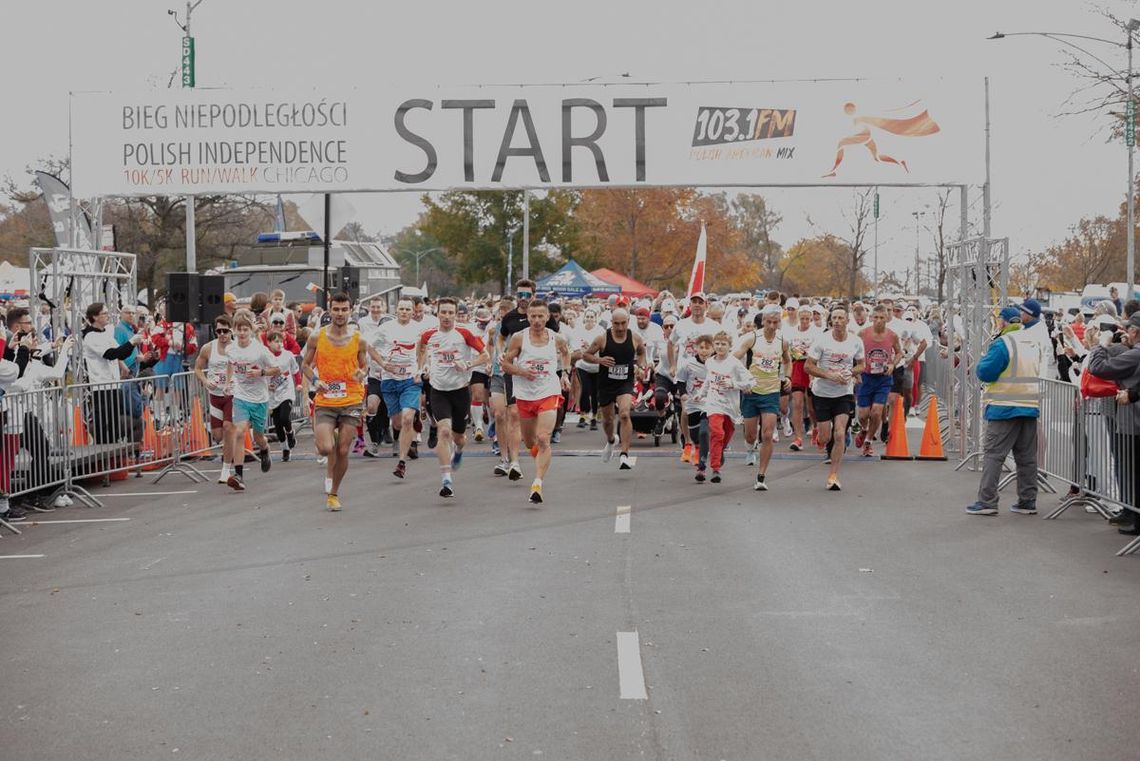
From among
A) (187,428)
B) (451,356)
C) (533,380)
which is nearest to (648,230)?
(187,428)

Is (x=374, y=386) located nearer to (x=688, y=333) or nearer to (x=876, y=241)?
(x=688, y=333)

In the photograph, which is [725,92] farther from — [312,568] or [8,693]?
[8,693]

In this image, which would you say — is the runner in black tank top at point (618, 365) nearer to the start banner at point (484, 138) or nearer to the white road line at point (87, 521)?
the start banner at point (484, 138)

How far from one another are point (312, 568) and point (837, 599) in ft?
12.1

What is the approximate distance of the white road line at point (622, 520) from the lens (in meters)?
11.6

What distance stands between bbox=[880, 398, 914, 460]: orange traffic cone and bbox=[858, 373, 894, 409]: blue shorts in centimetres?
26

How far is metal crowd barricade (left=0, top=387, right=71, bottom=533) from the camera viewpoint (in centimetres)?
1290

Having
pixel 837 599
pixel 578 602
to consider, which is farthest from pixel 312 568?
pixel 837 599

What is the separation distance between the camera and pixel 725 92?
18.8 meters

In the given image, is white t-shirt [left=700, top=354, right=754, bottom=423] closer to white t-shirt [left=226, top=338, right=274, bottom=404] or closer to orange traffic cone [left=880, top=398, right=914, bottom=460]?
orange traffic cone [left=880, top=398, right=914, bottom=460]

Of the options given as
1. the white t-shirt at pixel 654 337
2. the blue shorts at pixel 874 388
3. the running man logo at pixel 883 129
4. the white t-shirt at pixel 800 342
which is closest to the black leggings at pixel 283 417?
the white t-shirt at pixel 654 337

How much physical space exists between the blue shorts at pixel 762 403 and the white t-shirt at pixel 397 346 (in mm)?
3828

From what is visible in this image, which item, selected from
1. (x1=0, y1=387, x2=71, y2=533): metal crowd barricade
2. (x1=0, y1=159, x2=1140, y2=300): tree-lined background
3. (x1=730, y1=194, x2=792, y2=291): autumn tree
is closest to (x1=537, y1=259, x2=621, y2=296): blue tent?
(x1=0, y1=159, x2=1140, y2=300): tree-lined background

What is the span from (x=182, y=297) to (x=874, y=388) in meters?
8.98
